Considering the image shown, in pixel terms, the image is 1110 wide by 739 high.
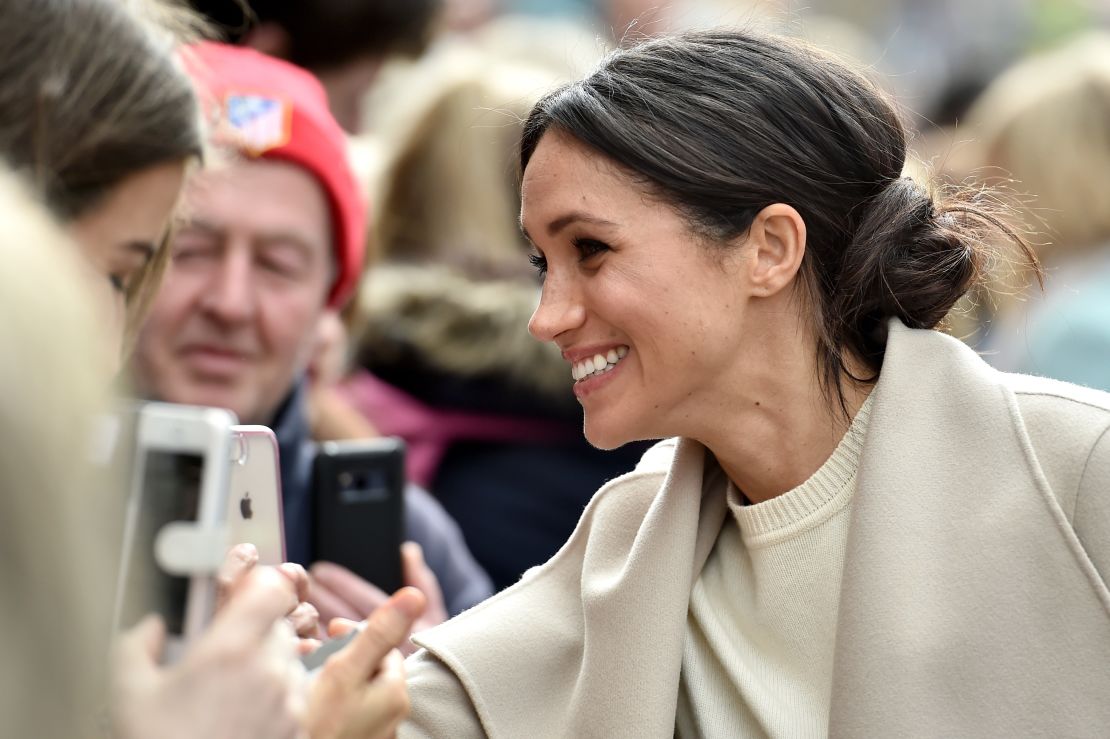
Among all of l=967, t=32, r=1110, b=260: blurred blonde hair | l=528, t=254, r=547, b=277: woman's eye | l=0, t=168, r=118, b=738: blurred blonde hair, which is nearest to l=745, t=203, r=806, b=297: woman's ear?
l=528, t=254, r=547, b=277: woman's eye

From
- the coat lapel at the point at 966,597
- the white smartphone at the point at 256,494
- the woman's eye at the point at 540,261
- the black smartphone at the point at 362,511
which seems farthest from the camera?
the black smartphone at the point at 362,511

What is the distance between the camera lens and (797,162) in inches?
98.4

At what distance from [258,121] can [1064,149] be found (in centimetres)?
240

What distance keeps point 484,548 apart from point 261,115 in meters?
1.16

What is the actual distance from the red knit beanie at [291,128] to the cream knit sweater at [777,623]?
1.31m

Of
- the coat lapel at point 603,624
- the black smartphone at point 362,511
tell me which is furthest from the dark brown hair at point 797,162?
the black smartphone at point 362,511

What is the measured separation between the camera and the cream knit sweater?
235 centimetres

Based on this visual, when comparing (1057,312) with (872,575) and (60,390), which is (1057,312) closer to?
(872,575)

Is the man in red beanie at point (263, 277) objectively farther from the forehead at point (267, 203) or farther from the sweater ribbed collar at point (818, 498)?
the sweater ribbed collar at point (818, 498)

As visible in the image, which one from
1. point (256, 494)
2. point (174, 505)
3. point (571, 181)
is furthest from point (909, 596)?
point (174, 505)

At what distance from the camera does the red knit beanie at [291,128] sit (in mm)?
3279

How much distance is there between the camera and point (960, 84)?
293 inches

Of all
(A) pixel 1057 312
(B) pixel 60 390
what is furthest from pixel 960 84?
(B) pixel 60 390

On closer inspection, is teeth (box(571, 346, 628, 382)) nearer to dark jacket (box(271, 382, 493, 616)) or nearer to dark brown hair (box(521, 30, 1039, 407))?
dark brown hair (box(521, 30, 1039, 407))
